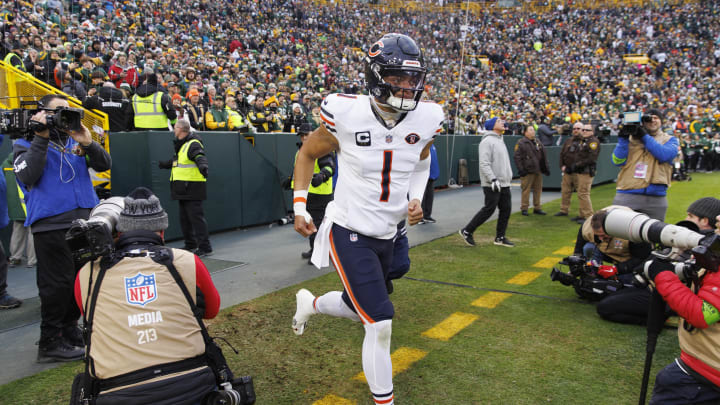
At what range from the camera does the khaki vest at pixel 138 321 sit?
1.96m

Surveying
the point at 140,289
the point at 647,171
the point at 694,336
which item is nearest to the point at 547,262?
the point at 647,171

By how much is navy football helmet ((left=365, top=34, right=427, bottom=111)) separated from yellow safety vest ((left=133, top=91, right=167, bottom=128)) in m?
6.40

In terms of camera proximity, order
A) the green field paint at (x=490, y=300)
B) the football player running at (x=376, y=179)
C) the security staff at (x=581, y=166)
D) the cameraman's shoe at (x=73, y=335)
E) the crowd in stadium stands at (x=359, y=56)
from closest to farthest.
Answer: the football player running at (x=376, y=179)
the cameraman's shoe at (x=73, y=335)
the green field paint at (x=490, y=300)
the security staff at (x=581, y=166)
the crowd in stadium stands at (x=359, y=56)

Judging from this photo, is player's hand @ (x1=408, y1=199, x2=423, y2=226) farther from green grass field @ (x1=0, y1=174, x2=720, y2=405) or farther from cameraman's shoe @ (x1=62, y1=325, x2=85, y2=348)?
cameraman's shoe @ (x1=62, y1=325, x2=85, y2=348)

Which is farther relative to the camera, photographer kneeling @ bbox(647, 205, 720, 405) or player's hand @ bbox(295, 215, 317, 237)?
player's hand @ bbox(295, 215, 317, 237)

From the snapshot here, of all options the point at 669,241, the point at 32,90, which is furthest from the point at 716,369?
the point at 32,90

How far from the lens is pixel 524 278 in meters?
5.71

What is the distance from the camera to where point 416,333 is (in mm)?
4109

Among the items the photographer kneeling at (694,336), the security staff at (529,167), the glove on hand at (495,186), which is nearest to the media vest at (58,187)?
the photographer kneeling at (694,336)

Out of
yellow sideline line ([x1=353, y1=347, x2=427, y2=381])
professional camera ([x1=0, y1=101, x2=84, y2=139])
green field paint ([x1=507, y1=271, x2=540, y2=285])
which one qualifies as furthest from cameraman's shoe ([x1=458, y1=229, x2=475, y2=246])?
professional camera ([x1=0, y1=101, x2=84, y2=139])

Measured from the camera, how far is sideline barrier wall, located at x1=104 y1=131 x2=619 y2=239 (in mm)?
7258

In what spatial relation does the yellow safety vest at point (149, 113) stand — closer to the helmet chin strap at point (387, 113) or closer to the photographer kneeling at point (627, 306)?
the helmet chin strap at point (387, 113)

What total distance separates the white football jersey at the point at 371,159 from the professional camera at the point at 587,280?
8.72 feet

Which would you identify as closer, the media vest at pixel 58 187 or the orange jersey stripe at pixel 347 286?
the orange jersey stripe at pixel 347 286
